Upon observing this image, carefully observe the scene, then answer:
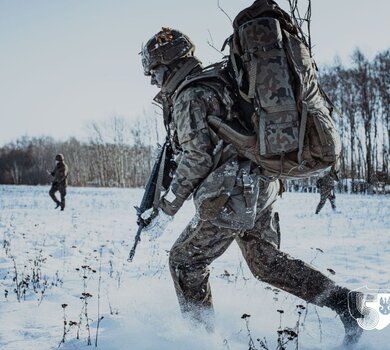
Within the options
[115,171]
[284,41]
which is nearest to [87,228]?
[284,41]

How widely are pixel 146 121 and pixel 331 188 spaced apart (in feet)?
180

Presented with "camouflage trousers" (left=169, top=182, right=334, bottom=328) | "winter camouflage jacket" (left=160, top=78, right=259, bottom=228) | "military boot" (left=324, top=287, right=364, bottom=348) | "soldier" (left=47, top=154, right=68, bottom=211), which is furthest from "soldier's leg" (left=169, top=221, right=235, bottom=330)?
"soldier" (left=47, top=154, right=68, bottom=211)

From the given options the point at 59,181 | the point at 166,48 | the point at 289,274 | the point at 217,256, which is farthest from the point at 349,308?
the point at 59,181

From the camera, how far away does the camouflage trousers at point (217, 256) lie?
2.67 m

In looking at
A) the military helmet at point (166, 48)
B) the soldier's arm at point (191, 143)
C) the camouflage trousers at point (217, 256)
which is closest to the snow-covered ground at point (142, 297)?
the camouflage trousers at point (217, 256)

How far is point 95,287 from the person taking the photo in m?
4.27

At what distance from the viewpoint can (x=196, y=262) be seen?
2.70 m

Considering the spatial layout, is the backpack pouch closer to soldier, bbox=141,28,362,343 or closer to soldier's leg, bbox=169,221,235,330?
soldier, bbox=141,28,362,343

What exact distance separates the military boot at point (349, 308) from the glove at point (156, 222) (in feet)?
3.90

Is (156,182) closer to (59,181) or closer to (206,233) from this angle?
(206,233)

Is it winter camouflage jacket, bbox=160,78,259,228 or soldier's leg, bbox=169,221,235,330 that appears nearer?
winter camouflage jacket, bbox=160,78,259,228

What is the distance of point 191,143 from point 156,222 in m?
0.67

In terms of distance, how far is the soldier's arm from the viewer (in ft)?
8.20

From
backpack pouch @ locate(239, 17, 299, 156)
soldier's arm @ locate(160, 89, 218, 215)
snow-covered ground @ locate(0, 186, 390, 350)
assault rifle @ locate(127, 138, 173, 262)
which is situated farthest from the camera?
assault rifle @ locate(127, 138, 173, 262)
